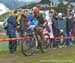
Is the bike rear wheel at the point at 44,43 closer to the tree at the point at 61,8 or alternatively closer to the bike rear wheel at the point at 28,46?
the bike rear wheel at the point at 28,46

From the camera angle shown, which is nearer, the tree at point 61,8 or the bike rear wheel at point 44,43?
the bike rear wheel at point 44,43

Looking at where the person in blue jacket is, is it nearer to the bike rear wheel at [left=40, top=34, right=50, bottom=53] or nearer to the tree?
the bike rear wheel at [left=40, top=34, right=50, bottom=53]

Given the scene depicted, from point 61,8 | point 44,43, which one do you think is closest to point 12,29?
point 44,43

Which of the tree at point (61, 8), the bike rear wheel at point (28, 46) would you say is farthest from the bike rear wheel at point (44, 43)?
the tree at point (61, 8)

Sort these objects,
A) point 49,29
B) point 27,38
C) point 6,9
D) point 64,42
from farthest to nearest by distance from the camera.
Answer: point 6,9
point 64,42
point 49,29
point 27,38

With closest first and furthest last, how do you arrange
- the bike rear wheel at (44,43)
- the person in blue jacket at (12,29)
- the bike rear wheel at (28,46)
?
the bike rear wheel at (28,46), the person in blue jacket at (12,29), the bike rear wheel at (44,43)

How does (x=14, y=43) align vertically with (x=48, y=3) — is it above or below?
below

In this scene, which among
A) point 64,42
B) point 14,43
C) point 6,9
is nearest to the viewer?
point 14,43

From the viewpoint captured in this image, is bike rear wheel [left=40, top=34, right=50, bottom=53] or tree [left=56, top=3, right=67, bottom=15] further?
tree [left=56, top=3, right=67, bottom=15]

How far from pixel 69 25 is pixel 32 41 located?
5.95 m

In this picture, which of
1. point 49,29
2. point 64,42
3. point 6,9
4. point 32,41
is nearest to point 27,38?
point 32,41

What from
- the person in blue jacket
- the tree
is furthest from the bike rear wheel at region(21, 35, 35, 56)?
the tree

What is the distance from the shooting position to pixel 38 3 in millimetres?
24000

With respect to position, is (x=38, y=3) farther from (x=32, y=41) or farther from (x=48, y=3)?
(x=32, y=41)
